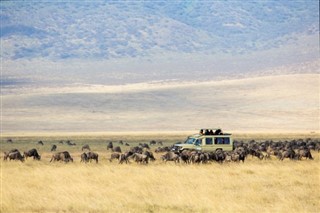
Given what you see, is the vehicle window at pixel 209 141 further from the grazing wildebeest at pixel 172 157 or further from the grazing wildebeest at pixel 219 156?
the grazing wildebeest at pixel 219 156

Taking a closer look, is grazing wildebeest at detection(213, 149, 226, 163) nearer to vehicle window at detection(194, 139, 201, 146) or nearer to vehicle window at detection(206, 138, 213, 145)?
vehicle window at detection(206, 138, 213, 145)

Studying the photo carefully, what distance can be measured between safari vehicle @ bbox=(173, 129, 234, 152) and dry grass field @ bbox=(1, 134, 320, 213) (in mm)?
3387

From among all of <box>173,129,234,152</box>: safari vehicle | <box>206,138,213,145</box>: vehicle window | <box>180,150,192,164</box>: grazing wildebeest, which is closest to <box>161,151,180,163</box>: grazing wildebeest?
<box>180,150,192,164</box>: grazing wildebeest

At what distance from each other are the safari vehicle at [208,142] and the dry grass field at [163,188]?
3387 millimetres

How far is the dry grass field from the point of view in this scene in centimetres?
1955

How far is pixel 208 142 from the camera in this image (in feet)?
117

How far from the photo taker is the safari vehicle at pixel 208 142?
1403 inches

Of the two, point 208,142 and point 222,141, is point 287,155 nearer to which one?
point 222,141

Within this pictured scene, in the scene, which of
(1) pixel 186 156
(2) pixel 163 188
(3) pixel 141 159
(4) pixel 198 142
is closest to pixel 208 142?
(4) pixel 198 142

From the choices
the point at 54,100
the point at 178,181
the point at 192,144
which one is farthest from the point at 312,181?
the point at 54,100

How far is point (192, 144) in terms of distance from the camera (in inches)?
1412

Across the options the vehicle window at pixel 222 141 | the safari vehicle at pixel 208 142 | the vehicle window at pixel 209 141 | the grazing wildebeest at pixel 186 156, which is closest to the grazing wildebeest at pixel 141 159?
the grazing wildebeest at pixel 186 156

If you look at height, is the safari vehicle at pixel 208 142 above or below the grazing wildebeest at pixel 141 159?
above

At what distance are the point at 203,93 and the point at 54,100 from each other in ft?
76.3
